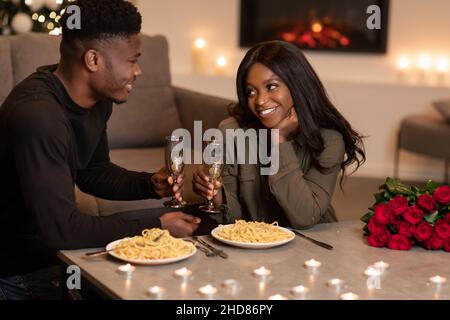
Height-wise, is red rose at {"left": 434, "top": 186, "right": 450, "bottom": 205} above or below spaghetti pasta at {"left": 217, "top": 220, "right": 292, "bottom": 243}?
above

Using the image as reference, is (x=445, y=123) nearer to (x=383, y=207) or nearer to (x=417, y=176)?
(x=417, y=176)

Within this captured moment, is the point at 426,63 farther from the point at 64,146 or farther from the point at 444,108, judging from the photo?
the point at 64,146

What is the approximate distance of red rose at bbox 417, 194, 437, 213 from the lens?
6.33 feet

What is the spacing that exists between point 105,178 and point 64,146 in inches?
19.9

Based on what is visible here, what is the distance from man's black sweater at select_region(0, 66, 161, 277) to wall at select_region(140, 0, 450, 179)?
3.42 metres

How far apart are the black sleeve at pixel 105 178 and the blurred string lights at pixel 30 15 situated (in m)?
2.35

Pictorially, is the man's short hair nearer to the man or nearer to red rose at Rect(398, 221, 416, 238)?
the man

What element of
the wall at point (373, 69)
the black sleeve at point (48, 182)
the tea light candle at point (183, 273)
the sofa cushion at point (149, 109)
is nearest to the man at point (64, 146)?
the black sleeve at point (48, 182)

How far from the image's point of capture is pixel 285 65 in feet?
7.42

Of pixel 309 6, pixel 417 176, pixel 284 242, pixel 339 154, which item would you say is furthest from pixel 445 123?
pixel 284 242

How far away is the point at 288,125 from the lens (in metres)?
2.28

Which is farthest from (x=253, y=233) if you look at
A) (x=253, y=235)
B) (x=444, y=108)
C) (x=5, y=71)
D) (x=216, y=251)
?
(x=444, y=108)

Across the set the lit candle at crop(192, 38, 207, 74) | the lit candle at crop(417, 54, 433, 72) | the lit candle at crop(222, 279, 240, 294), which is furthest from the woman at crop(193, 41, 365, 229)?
the lit candle at crop(192, 38, 207, 74)

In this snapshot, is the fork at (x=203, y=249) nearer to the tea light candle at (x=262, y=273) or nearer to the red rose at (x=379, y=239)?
the tea light candle at (x=262, y=273)
